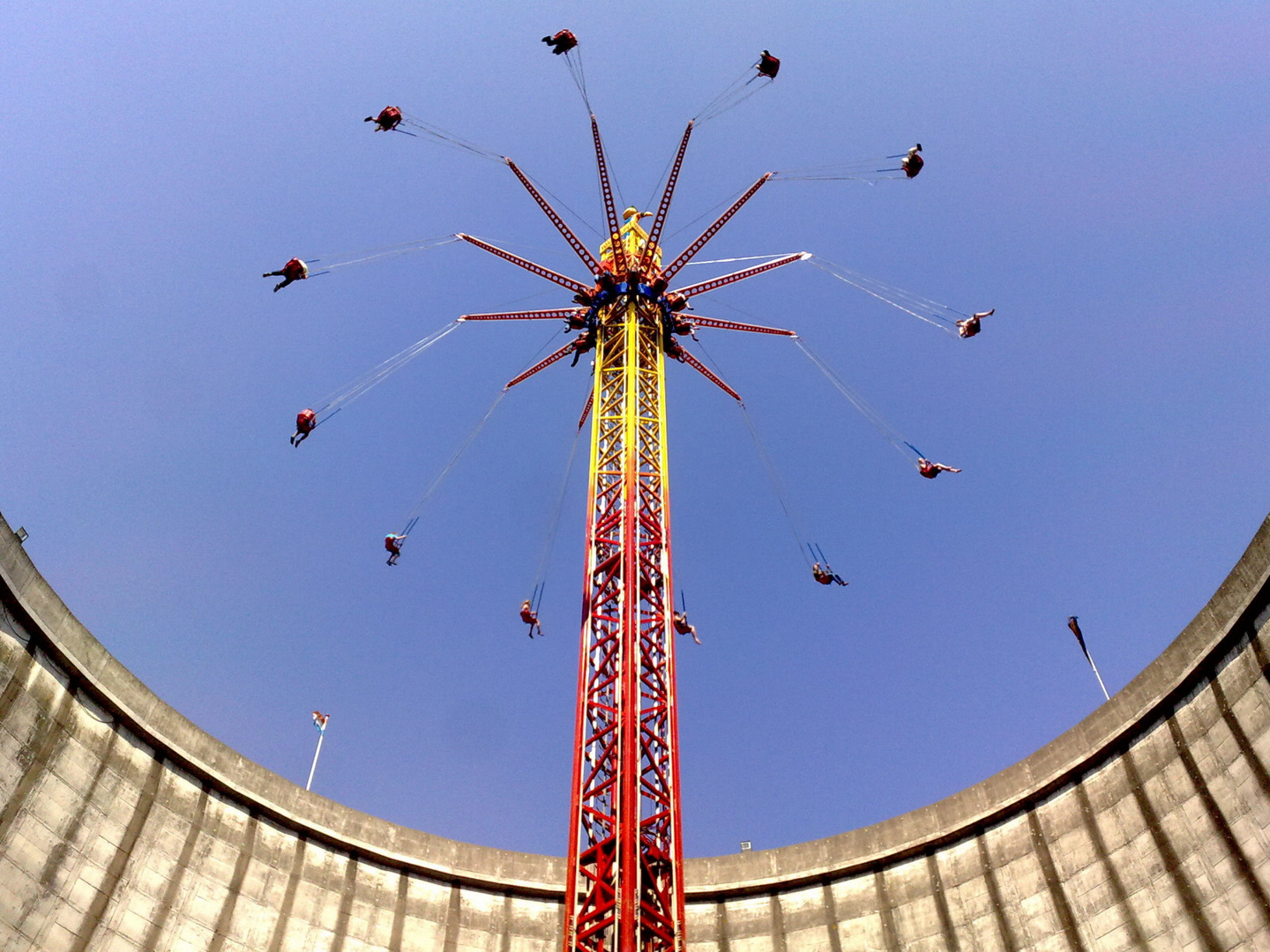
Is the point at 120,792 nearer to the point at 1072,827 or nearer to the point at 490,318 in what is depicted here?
the point at 490,318

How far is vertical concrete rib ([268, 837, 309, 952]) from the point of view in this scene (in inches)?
1310

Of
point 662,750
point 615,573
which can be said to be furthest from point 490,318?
point 662,750

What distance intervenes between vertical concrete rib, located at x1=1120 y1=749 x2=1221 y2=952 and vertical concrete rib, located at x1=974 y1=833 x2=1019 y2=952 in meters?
5.57

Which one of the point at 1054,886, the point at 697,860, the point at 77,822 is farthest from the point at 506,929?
the point at 1054,886

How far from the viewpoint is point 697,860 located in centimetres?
3909

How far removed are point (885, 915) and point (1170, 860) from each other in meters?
9.93

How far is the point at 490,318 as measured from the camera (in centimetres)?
4434

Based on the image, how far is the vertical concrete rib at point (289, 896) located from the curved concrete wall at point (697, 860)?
0.06 meters

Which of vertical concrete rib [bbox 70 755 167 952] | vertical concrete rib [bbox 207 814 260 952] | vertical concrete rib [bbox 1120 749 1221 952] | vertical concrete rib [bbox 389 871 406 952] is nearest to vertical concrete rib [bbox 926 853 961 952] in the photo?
vertical concrete rib [bbox 1120 749 1221 952]

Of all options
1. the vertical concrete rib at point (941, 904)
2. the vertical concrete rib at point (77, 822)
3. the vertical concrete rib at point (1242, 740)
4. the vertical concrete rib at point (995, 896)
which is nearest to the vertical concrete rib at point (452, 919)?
the vertical concrete rib at point (77, 822)

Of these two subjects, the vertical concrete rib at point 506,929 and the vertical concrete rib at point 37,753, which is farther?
the vertical concrete rib at point 506,929

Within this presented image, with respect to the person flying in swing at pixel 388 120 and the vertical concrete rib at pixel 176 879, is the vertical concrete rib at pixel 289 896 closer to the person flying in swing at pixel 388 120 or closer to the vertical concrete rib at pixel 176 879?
the vertical concrete rib at pixel 176 879

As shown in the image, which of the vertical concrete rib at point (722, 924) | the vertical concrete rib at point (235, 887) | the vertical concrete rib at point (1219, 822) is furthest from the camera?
the vertical concrete rib at point (722, 924)

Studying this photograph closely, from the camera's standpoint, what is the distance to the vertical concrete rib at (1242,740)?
28.0m
